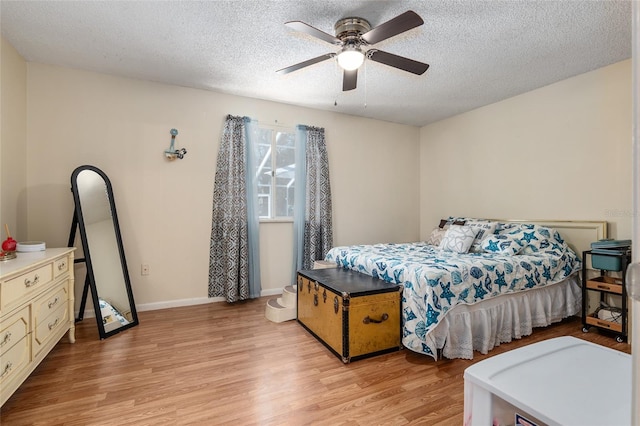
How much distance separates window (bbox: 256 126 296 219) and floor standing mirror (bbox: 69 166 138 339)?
1.60 meters

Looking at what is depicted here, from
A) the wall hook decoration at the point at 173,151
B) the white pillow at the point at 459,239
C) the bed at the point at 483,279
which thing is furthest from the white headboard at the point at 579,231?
the wall hook decoration at the point at 173,151

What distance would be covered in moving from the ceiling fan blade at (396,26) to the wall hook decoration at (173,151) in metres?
2.40

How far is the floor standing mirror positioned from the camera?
9.11 feet

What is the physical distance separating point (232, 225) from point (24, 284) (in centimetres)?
201

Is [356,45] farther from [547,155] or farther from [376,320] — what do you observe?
[547,155]

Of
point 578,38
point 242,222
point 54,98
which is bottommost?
point 242,222

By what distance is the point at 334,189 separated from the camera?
4.48 meters

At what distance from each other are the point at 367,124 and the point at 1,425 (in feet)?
15.2

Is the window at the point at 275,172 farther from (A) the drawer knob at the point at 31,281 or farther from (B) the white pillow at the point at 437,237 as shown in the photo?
(A) the drawer knob at the point at 31,281

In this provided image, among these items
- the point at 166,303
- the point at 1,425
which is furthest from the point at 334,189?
the point at 1,425

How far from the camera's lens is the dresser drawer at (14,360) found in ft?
5.25

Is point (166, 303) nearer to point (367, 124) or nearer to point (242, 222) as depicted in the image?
point (242, 222)

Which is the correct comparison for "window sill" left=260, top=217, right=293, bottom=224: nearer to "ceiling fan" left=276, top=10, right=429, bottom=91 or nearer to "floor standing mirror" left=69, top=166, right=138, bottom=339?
"floor standing mirror" left=69, top=166, right=138, bottom=339

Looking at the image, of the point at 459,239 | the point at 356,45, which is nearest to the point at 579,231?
the point at 459,239
